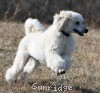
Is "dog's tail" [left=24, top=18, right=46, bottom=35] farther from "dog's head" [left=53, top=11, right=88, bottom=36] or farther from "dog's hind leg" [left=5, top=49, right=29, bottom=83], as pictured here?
"dog's head" [left=53, top=11, right=88, bottom=36]

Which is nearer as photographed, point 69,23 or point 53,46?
point 53,46

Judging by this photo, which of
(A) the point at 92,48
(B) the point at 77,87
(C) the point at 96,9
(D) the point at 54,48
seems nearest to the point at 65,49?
(D) the point at 54,48

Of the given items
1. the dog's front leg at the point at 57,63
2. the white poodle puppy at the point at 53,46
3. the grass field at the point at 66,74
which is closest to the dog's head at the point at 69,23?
the white poodle puppy at the point at 53,46

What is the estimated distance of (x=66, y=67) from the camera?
659cm

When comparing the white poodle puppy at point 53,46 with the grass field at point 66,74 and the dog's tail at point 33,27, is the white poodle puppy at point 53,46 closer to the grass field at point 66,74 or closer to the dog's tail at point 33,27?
the dog's tail at point 33,27

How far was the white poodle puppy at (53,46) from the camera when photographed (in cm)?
662

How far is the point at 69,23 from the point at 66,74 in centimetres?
123

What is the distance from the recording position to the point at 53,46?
22.0ft

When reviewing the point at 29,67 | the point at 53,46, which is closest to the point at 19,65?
the point at 29,67

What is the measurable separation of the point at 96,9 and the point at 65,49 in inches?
545

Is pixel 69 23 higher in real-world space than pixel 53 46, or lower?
higher

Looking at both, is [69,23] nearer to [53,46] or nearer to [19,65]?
[53,46]

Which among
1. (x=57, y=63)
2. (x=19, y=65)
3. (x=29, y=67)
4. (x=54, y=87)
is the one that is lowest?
(x=54, y=87)

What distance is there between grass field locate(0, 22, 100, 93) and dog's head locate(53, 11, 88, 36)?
2.85ft
